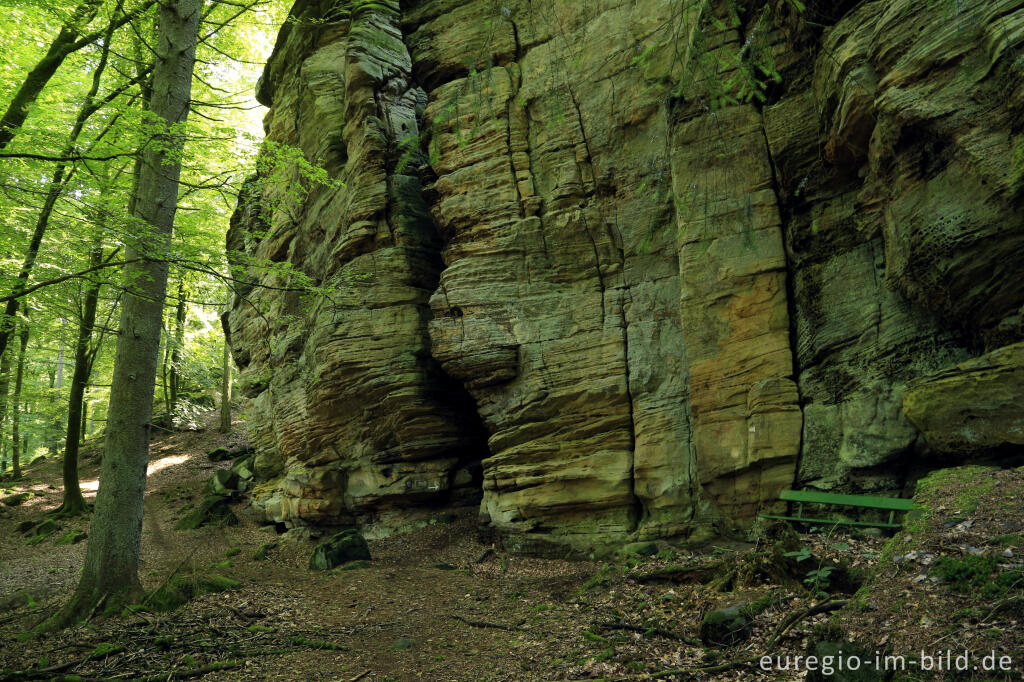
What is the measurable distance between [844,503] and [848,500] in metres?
0.07

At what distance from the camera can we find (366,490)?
44.5ft

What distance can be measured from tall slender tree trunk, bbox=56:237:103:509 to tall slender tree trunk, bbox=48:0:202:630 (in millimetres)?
7077

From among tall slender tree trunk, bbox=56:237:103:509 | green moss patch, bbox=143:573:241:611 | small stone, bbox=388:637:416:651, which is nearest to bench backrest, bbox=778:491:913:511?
small stone, bbox=388:637:416:651

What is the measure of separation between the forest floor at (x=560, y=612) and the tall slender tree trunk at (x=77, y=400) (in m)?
4.87

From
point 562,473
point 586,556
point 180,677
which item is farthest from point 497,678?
point 562,473

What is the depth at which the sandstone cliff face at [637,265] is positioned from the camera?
7188mm

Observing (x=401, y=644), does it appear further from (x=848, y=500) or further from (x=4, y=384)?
(x=4, y=384)

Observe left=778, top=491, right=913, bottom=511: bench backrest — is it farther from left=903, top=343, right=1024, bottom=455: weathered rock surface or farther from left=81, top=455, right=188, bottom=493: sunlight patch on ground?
left=81, top=455, right=188, bottom=493: sunlight patch on ground

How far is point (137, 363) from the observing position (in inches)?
337

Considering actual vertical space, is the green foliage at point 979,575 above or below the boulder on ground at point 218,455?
above

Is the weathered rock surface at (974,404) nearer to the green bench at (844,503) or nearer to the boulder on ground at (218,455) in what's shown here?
the green bench at (844,503)

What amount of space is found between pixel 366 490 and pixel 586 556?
19.3 ft

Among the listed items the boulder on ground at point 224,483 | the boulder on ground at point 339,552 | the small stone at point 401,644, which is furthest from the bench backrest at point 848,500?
the boulder on ground at point 224,483

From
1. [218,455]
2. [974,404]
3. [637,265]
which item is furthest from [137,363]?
[218,455]
